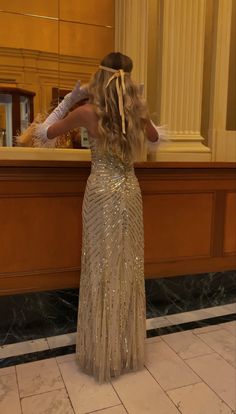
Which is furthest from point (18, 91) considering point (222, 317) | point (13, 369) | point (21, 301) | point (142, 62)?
point (222, 317)

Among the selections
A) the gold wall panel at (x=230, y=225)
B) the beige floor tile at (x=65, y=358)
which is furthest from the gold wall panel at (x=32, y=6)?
the beige floor tile at (x=65, y=358)

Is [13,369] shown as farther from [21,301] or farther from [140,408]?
[140,408]

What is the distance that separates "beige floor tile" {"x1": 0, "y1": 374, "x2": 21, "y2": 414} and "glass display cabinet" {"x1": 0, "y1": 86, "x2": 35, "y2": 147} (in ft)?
5.48

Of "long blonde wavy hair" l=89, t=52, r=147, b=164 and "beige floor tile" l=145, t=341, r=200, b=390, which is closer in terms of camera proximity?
"long blonde wavy hair" l=89, t=52, r=147, b=164

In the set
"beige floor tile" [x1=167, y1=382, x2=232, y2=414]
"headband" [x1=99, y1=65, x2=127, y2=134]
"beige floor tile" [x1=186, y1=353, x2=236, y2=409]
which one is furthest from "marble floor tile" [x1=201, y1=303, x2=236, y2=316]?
"headband" [x1=99, y1=65, x2=127, y2=134]

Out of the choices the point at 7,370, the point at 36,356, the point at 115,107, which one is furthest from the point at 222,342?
the point at 115,107

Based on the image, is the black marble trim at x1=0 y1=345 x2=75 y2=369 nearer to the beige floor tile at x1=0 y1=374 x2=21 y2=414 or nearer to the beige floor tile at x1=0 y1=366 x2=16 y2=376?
the beige floor tile at x1=0 y1=366 x2=16 y2=376

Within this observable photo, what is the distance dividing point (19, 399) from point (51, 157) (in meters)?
1.55

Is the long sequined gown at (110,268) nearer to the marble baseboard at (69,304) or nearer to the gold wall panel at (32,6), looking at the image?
the marble baseboard at (69,304)

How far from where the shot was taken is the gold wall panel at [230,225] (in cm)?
327

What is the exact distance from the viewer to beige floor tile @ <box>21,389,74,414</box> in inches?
77.2

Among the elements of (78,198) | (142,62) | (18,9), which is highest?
(18,9)

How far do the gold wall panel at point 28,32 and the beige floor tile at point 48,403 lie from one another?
2790 millimetres

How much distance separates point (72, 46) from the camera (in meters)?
3.63
